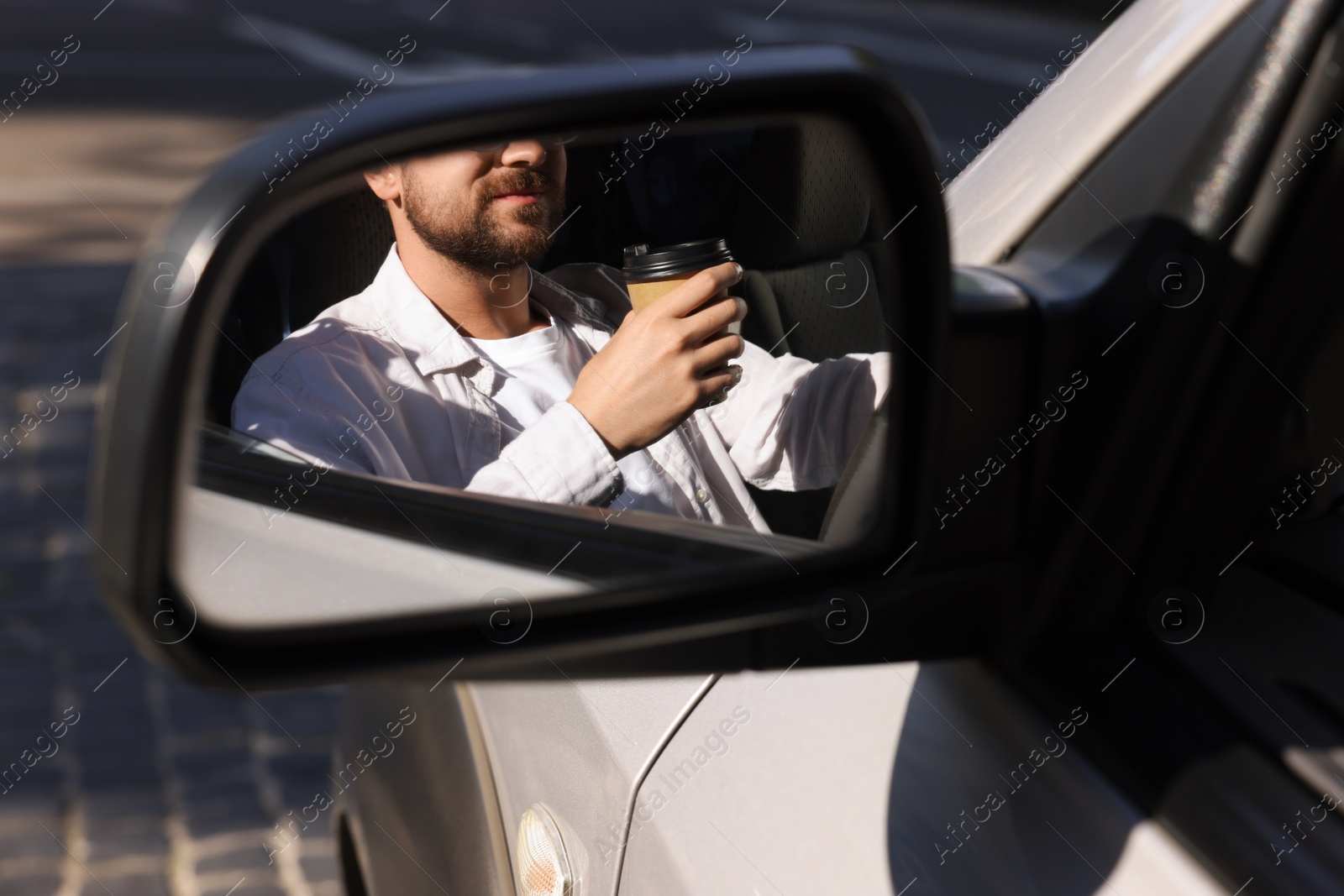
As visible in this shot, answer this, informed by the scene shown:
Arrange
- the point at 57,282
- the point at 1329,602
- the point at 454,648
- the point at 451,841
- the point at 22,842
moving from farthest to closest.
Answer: the point at 57,282, the point at 22,842, the point at 451,841, the point at 1329,602, the point at 454,648

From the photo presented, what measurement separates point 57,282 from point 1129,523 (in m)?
7.92

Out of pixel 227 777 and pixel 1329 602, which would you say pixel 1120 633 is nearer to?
pixel 1329 602

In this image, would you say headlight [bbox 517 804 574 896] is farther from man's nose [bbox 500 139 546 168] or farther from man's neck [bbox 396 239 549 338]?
man's nose [bbox 500 139 546 168]

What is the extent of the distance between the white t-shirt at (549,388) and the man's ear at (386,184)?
0.18 metres

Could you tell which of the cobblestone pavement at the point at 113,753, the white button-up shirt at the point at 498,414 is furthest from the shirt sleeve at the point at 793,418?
the cobblestone pavement at the point at 113,753

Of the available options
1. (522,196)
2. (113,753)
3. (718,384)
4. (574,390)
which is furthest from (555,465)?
(113,753)

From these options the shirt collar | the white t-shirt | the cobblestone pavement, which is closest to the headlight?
the white t-shirt

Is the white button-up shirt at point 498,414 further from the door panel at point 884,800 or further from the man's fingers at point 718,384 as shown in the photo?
the door panel at point 884,800

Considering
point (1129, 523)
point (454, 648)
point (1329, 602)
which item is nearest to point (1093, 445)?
point (1129, 523)

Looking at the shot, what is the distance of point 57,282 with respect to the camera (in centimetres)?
788

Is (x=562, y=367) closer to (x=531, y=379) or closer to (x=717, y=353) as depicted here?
(x=531, y=379)

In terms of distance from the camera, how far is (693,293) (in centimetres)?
125

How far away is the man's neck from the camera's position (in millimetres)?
1337

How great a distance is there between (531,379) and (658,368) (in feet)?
0.51
